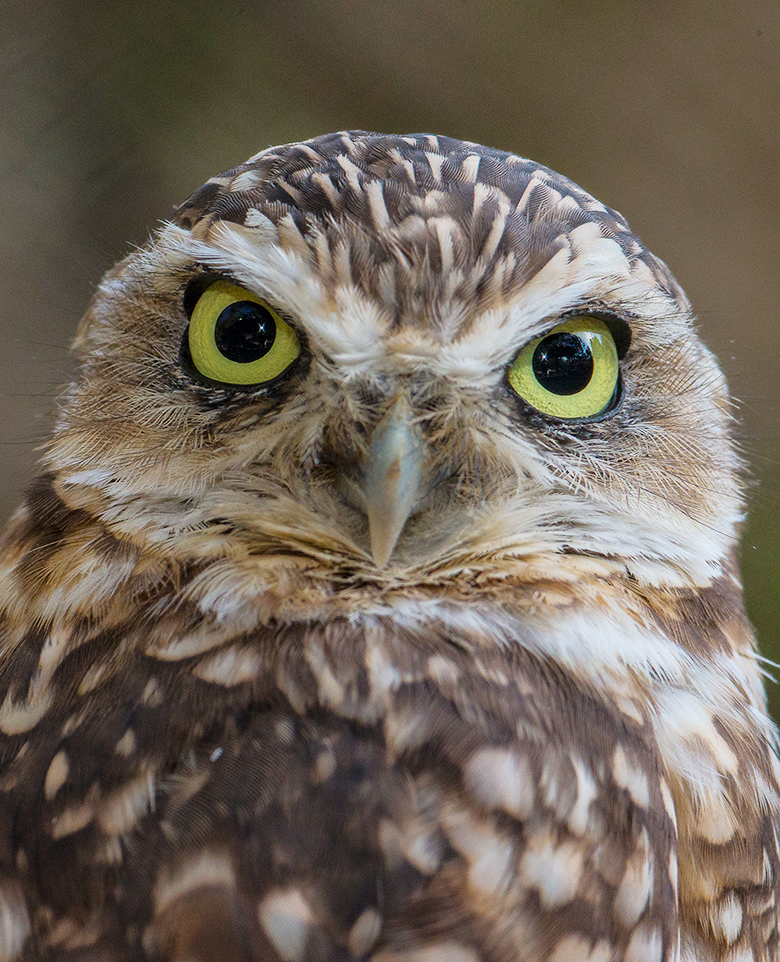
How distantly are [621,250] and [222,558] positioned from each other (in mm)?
642

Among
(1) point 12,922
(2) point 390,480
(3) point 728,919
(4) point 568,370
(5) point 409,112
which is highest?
(5) point 409,112

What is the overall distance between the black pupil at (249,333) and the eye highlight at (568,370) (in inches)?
11.2

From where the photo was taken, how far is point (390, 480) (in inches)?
40.4

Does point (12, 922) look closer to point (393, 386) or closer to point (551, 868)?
point (551, 868)

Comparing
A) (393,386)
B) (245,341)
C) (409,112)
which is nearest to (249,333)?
(245,341)

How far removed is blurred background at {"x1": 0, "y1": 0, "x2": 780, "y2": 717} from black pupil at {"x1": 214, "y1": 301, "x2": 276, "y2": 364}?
1.38m

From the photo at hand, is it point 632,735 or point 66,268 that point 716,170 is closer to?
point 66,268

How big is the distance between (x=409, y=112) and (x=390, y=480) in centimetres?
257

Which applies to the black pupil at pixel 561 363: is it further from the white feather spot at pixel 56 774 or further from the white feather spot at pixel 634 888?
the white feather spot at pixel 56 774

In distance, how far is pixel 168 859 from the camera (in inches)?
37.5

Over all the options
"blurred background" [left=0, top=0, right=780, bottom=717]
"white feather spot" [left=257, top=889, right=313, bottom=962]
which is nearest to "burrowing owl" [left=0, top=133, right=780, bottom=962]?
"white feather spot" [left=257, top=889, right=313, bottom=962]

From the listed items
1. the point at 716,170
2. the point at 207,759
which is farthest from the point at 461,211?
the point at 716,170

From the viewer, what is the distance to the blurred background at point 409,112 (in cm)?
257

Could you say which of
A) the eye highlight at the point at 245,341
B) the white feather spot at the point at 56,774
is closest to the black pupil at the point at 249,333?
the eye highlight at the point at 245,341
